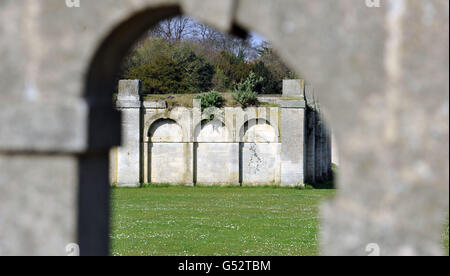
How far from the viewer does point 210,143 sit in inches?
832

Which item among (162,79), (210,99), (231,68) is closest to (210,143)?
(210,99)

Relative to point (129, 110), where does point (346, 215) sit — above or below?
below

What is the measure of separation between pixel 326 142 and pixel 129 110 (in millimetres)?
9568

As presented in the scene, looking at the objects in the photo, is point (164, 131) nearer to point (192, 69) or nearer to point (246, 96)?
point (246, 96)

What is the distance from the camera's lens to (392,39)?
2305mm

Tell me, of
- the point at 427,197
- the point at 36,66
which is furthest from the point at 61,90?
the point at 427,197

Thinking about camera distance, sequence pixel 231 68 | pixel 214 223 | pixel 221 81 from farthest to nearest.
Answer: pixel 231 68
pixel 221 81
pixel 214 223

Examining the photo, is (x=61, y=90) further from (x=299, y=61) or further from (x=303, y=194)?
(x=303, y=194)

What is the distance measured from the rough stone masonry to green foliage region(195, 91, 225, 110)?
1813cm

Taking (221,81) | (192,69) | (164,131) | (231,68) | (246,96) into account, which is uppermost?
(231,68)

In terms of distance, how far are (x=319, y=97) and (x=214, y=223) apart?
978cm

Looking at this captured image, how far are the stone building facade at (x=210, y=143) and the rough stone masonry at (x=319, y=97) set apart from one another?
18272 mm

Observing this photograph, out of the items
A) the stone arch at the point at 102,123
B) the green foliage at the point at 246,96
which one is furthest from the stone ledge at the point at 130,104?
the stone arch at the point at 102,123

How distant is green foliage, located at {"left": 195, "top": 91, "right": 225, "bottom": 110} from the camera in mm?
20719
